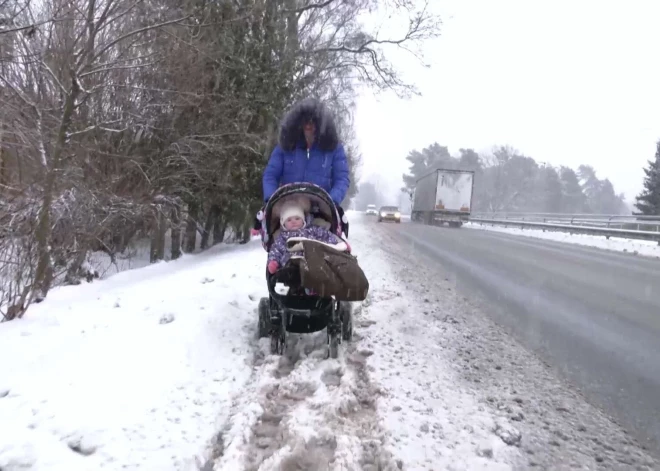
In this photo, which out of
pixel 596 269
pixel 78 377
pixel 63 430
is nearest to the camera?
pixel 63 430

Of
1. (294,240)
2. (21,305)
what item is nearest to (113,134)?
(21,305)

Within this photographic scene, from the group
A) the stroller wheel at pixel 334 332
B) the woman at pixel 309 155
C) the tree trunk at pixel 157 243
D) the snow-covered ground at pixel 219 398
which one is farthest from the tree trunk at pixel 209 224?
the stroller wheel at pixel 334 332

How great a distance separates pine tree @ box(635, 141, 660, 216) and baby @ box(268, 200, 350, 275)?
39.2m

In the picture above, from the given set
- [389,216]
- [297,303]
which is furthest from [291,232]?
[389,216]

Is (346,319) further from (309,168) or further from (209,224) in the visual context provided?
(209,224)

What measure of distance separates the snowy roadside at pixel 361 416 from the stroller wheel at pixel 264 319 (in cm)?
9

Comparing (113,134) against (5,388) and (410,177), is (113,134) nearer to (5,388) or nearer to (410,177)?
(5,388)

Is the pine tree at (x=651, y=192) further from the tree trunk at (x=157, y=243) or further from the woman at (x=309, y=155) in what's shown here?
the woman at (x=309, y=155)

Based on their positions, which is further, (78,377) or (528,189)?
(528,189)

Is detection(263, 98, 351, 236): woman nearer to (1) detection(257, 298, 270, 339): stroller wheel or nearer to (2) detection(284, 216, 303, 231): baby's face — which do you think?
(2) detection(284, 216, 303, 231): baby's face

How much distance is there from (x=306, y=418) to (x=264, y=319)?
141cm

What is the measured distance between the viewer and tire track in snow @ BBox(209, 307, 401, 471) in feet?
8.55

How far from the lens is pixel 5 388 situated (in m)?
3.00

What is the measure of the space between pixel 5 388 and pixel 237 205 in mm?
10329
